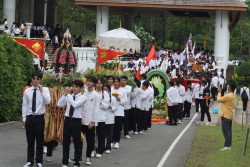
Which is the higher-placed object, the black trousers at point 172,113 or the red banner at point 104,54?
the red banner at point 104,54

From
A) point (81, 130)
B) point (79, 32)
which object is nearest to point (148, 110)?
point (81, 130)

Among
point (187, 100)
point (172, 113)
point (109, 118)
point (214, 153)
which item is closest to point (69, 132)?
point (109, 118)

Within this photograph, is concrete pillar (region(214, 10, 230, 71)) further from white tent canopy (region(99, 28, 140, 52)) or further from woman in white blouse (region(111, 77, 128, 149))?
woman in white blouse (region(111, 77, 128, 149))

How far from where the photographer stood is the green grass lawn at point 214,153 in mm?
9907

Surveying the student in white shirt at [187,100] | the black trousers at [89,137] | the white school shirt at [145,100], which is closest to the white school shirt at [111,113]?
the black trousers at [89,137]

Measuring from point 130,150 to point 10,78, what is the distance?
21.4ft

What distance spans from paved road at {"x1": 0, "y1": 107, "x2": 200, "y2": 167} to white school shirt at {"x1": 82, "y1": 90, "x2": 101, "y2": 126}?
110 cm

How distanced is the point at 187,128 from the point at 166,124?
4.67ft

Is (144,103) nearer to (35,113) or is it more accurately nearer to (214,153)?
(214,153)

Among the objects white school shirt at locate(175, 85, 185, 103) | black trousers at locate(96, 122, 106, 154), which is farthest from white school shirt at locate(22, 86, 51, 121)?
white school shirt at locate(175, 85, 185, 103)

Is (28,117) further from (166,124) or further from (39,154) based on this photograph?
(166,124)

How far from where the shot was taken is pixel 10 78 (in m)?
15.8

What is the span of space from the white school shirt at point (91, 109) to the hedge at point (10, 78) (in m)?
6.91

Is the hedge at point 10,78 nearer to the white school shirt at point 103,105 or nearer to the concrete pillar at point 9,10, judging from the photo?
the white school shirt at point 103,105
